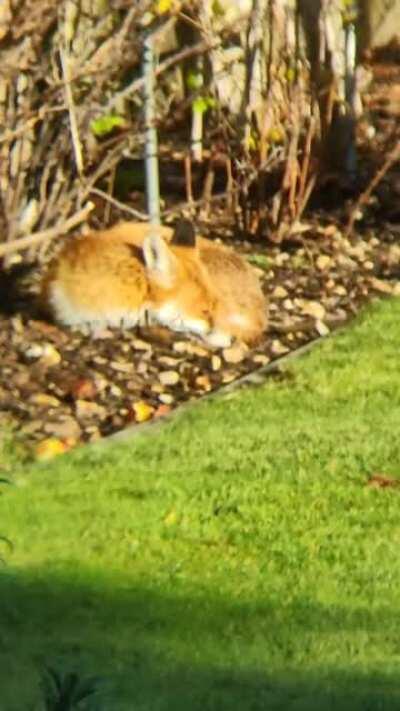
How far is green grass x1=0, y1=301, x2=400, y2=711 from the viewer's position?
563cm

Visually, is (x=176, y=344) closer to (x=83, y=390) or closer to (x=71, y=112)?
(x=83, y=390)

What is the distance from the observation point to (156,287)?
9805mm

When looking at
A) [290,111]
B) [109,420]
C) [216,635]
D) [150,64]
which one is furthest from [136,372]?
[216,635]

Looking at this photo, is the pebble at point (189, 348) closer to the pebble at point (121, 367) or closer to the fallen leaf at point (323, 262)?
the pebble at point (121, 367)

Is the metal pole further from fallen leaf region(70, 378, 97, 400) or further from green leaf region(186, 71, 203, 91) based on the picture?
fallen leaf region(70, 378, 97, 400)

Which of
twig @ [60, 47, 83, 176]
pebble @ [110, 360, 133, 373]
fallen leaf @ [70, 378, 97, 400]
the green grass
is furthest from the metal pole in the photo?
fallen leaf @ [70, 378, 97, 400]

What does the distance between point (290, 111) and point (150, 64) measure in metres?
1.32

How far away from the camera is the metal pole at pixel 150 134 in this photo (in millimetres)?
9672

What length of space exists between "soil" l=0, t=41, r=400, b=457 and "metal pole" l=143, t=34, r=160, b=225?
0.70 meters

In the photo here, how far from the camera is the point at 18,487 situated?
300 inches

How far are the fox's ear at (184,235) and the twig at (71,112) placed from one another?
0.54m

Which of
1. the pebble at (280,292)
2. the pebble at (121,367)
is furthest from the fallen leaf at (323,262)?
the pebble at (121,367)

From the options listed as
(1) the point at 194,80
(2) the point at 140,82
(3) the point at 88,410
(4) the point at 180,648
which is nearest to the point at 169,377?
(3) the point at 88,410

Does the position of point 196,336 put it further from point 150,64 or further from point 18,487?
point 18,487
